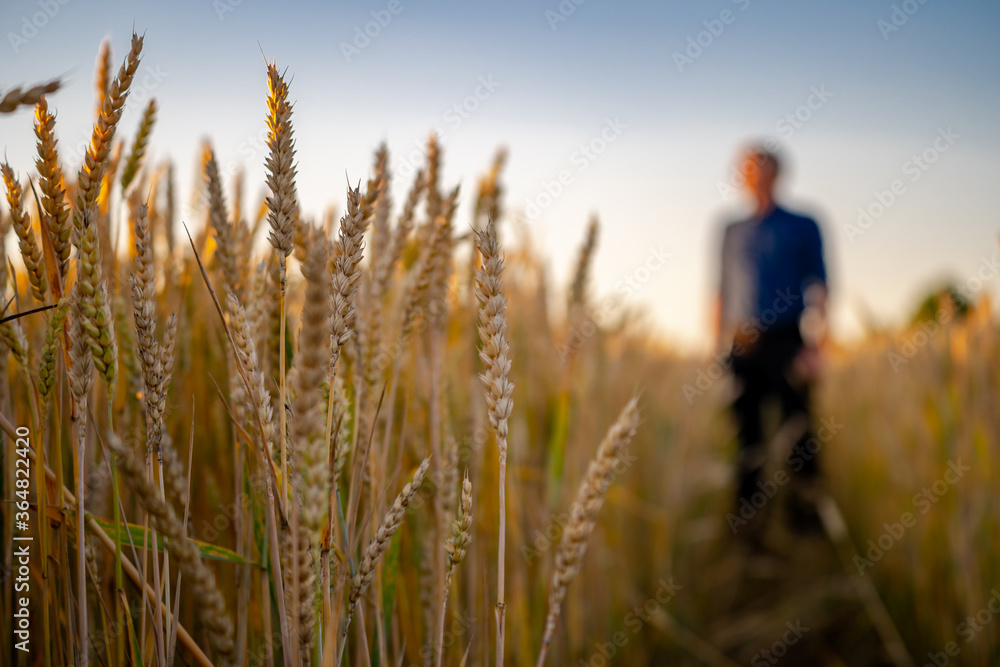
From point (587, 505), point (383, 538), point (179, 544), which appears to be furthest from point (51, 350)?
point (587, 505)

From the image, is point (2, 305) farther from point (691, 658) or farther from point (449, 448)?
point (691, 658)

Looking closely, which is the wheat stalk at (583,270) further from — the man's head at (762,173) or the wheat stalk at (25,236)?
the man's head at (762,173)

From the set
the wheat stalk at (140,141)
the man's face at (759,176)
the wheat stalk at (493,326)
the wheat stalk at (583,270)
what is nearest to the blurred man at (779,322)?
the man's face at (759,176)

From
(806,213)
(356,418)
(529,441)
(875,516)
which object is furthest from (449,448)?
(806,213)

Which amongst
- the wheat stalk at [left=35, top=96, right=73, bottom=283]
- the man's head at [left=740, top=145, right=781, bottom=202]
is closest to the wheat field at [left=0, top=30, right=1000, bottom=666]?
the wheat stalk at [left=35, top=96, right=73, bottom=283]

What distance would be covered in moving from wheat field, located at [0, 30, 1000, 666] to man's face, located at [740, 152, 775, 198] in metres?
1.53

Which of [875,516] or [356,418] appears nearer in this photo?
[356,418]

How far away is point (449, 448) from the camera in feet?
2.63

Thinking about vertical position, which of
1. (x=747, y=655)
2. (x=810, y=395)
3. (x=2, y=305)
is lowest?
(x=747, y=655)

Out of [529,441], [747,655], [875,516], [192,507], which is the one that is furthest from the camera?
[875,516]

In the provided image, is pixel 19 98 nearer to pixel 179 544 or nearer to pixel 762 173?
pixel 179 544

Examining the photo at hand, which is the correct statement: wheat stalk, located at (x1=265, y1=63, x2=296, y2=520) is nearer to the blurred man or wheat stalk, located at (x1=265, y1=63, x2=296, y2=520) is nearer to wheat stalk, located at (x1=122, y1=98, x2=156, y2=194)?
wheat stalk, located at (x1=122, y1=98, x2=156, y2=194)

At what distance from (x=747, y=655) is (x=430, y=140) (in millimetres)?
2137

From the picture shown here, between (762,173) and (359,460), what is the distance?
360cm
